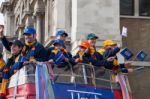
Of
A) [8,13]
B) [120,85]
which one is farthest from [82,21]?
[8,13]

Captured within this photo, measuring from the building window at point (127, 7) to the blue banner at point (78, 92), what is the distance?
36.3 ft

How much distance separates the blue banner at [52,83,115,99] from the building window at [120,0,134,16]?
11.1 meters

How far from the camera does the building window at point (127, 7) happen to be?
22.7 meters

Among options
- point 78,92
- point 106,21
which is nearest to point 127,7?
point 106,21

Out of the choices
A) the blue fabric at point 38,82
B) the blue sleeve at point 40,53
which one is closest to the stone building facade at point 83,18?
the blue sleeve at point 40,53

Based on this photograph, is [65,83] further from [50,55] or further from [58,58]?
[50,55]

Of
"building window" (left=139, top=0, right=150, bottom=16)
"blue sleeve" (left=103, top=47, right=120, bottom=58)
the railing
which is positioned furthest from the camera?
"building window" (left=139, top=0, right=150, bottom=16)

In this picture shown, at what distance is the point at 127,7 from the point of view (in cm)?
2284

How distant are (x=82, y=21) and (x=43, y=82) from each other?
9380 mm

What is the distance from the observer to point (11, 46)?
42.2 feet

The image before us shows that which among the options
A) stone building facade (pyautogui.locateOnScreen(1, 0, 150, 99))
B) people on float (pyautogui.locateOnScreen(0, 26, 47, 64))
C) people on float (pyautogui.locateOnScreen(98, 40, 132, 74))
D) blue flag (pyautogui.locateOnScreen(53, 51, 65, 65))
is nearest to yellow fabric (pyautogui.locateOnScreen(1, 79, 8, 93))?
people on float (pyautogui.locateOnScreen(0, 26, 47, 64))

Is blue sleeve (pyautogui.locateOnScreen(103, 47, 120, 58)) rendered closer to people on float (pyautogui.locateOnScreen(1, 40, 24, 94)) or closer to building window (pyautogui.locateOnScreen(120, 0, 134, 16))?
people on float (pyautogui.locateOnScreen(1, 40, 24, 94))

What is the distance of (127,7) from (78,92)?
38.5 feet

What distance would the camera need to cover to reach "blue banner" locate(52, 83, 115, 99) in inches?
448
